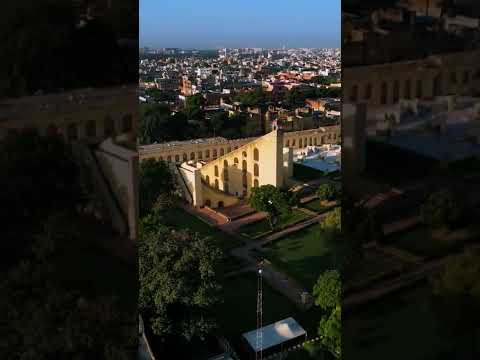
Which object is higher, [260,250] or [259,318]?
[260,250]

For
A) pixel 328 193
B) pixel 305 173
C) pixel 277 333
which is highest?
pixel 305 173

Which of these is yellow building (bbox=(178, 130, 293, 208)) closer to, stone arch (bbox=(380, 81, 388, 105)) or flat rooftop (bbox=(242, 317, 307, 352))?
flat rooftop (bbox=(242, 317, 307, 352))

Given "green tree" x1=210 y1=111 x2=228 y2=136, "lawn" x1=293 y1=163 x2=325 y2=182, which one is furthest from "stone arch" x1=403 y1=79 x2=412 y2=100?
"green tree" x1=210 y1=111 x2=228 y2=136

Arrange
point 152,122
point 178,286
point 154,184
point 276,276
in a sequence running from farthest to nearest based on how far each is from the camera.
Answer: point 152,122
point 154,184
point 276,276
point 178,286

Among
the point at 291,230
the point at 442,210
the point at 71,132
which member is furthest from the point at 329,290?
the point at 71,132

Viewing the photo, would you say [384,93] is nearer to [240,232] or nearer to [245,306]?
[245,306]

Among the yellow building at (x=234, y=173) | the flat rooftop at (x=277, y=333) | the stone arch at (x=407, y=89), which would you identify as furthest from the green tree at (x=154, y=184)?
the stone arch at (x=407, y=89)
